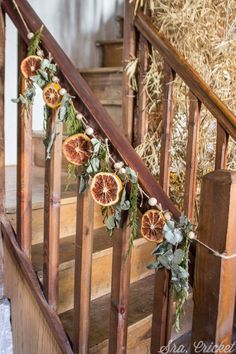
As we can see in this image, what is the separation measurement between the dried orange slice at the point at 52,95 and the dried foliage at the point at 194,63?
2.35ft

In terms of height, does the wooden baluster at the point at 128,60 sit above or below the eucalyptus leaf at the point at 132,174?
above

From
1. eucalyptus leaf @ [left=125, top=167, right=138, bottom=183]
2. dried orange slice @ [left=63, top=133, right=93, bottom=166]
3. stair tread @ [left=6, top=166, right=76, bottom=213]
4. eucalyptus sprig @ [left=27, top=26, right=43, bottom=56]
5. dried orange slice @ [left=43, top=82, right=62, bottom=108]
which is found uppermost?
eucalyptus sprig @ [left=27, top=26, right=43, bottom=56]

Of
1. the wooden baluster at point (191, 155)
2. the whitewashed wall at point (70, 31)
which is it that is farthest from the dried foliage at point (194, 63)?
the whitewashed wall at point (70, 31)

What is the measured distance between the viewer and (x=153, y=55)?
1.63m

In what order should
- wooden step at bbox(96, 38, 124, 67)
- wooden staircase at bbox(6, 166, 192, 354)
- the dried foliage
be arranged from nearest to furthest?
1. wooden staircase at bbox(6, 166, 192, 354)
2. the dried foliage
3. wooden step at bbox(96, 38, 124, 67)

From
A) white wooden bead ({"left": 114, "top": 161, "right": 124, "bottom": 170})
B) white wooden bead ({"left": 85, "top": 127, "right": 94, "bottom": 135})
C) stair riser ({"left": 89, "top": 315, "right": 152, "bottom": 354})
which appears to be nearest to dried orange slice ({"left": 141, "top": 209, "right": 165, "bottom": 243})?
white wooden bead ({"left": 114, "top": 161, "right": 124, "bottom": 170})

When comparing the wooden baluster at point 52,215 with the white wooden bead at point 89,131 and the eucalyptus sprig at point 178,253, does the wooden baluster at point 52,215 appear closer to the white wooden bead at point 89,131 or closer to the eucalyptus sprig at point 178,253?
the white wooden bead at point 89,131

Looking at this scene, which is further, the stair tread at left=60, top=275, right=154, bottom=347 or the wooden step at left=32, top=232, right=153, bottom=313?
the wooden step at left=32, top=232, right=153, bottom=313

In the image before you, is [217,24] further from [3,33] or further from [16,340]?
[16,340]

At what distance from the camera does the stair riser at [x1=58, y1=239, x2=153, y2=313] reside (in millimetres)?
1379

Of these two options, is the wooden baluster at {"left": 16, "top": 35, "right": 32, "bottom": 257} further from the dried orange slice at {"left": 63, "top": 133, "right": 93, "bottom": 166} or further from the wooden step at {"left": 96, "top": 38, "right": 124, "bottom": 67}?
the wooden step at {"left": 96, "top": 38, "right": 124, "bottom": 67}

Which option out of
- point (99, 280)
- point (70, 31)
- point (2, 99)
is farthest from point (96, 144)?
point (70, 31)

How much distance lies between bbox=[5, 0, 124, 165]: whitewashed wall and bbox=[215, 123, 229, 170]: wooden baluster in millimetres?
1441

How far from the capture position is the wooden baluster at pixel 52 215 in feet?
3.52
